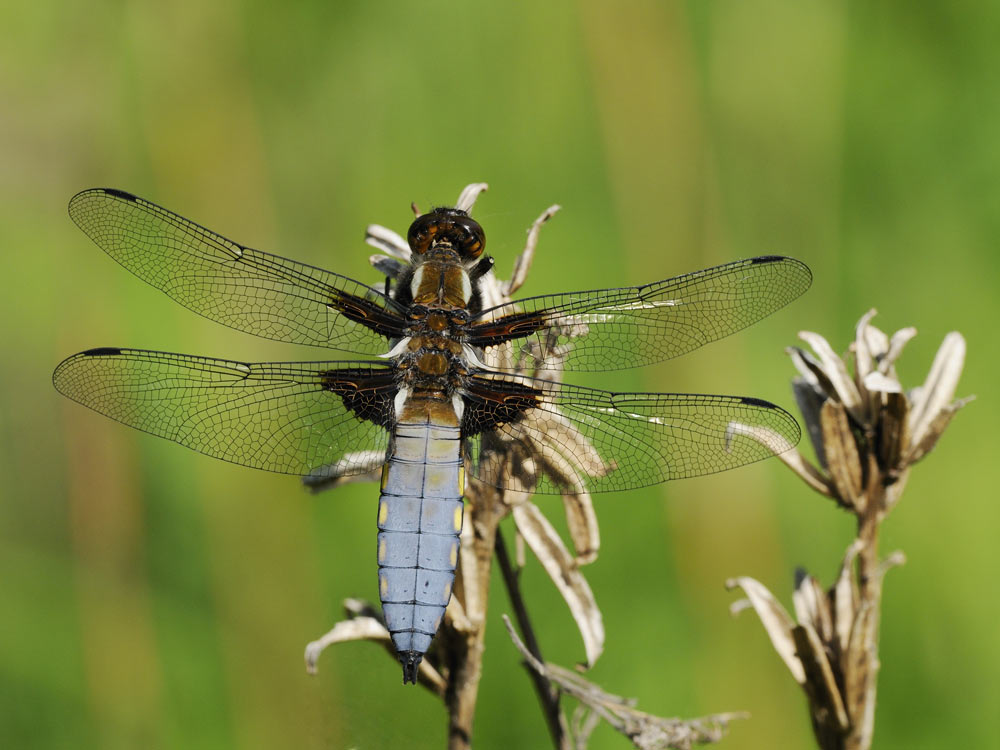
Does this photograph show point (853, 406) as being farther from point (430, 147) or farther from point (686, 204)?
point (430, 147)

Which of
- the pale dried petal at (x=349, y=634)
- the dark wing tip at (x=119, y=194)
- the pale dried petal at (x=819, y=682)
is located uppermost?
the dark wing tip at (x=119, y=194)

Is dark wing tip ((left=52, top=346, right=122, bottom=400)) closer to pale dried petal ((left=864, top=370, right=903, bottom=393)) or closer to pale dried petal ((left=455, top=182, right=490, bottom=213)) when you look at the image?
pale dried petal ((left=455, top=182, right=490, bottom=213))

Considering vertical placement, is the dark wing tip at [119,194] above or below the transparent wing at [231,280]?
above

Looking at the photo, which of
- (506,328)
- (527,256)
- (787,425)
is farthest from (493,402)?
(787,425)

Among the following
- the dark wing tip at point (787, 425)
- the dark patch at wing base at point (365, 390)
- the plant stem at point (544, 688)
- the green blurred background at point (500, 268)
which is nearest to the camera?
the plant stem at point (544, 688)

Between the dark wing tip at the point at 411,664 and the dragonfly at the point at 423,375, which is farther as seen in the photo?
the dragonfly at the point at 423,375

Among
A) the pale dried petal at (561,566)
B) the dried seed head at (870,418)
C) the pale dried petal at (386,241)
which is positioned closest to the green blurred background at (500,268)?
the pale dried petal at (386,241)

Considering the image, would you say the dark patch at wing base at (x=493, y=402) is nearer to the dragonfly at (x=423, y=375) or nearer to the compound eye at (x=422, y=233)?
the dragonfly at (x=423, y=375)
